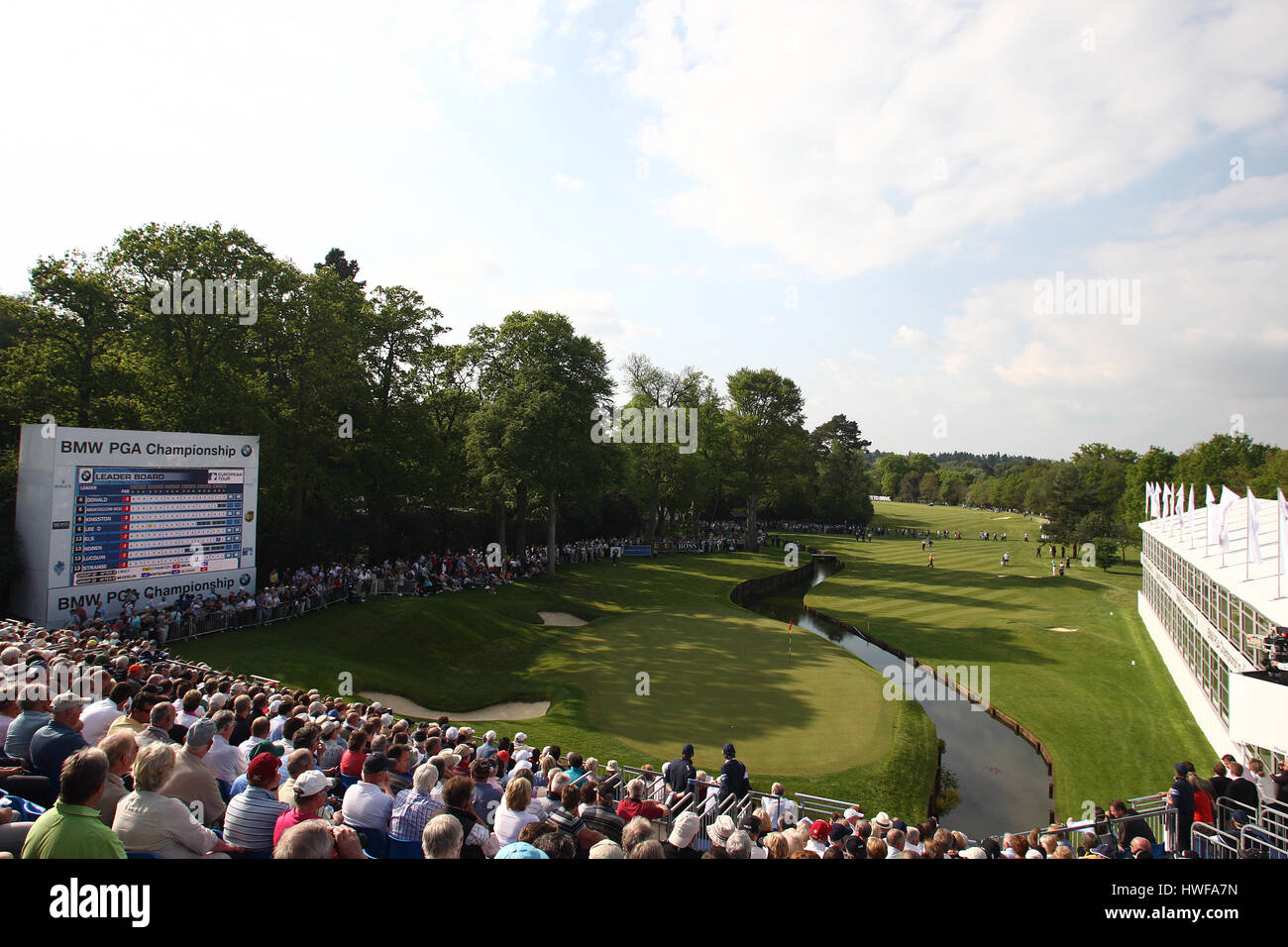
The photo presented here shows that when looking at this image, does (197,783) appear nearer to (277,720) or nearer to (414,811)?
(414,811)

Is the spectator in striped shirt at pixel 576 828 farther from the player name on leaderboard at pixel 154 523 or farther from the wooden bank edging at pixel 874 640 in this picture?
the player name on leaderboard at pixel 154 523

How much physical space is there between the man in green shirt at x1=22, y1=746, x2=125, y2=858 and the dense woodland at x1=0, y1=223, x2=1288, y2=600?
69.3ft

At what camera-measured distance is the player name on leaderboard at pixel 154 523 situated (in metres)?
20.0

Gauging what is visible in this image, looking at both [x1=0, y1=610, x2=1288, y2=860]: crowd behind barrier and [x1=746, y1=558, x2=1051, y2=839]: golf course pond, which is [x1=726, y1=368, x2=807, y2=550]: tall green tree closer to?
[x1=746, y1=558, x2=1051, y2=839]: golf course pond

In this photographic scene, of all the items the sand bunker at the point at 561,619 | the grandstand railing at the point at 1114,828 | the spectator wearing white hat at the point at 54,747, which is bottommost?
the sand bunker at the point at 561,619

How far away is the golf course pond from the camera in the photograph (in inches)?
645

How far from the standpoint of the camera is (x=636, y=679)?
23.3 metres

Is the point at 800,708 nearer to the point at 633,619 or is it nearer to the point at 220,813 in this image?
the point at 633,619

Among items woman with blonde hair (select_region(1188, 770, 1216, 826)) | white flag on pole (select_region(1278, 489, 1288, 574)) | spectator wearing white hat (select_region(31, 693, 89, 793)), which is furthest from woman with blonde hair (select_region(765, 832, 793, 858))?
white flag on pole (select_region(1278, 489, 1288, 574))

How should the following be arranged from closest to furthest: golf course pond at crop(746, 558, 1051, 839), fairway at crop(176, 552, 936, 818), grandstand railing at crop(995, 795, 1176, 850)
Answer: grandstand railing at crop(995, 795, 1176, 850) → golf course pond at crop(746, 558, 1051, 839) → fairway at crop(176, 552, 936, 818)

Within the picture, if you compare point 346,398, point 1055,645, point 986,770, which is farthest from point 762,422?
point 986,770

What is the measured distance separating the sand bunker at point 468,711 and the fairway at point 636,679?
20 cm

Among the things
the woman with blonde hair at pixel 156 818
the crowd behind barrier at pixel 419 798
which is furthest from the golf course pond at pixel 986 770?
the woman with blonde hair at pixel 156 818
